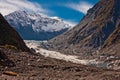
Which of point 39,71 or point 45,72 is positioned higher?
point 39,71

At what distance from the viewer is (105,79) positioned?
1287 inches

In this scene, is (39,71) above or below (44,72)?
above

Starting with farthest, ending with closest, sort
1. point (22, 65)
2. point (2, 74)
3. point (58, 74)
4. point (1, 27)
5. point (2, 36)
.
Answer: point (1, 27)
point (2, 36)
point (22, 65)
point (58, 74)
point (2, 74)

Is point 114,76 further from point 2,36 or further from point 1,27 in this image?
point 1,27

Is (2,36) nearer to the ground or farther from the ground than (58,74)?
farther from the ground

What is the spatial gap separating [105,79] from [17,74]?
7.28 m

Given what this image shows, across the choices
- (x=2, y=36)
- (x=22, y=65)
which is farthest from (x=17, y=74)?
(x=2, y=36)

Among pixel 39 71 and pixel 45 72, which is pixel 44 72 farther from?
pixel 39 71

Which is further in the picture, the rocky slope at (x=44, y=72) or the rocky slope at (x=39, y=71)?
the rocky slope at (x=39, y=71)

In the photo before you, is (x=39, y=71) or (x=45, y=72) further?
(x=39, y=71)

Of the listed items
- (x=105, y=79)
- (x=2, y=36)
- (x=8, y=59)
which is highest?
(x=2, y=36)

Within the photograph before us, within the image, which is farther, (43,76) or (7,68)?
(7,68)

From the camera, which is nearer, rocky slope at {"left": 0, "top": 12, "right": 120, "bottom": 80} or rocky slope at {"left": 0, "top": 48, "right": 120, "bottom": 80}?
rocky slope at {"left": 0, "top": 48, "right": 120, "bottom": 80}

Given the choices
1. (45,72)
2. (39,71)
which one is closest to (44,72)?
(45,72)
